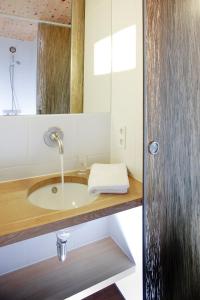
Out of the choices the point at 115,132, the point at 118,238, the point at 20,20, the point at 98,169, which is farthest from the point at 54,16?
the point at 118,238

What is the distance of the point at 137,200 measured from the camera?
1.02 metres

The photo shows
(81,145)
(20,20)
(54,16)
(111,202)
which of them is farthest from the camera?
(81,145)

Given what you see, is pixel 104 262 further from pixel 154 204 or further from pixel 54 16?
pixel 54 16

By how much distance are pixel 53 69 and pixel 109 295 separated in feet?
4.79

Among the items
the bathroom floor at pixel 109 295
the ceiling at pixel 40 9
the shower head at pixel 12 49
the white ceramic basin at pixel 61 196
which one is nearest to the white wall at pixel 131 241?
the bathroom floor at pixel 109 295

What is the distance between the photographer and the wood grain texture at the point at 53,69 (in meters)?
1.28

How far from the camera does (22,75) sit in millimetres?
1219

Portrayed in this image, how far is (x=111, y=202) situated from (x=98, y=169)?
0.31 m

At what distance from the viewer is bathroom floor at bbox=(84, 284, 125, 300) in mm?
1463

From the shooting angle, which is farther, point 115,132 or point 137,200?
point 115,132

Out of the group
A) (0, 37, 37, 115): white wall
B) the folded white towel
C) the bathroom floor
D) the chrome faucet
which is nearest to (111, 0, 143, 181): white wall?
the folded white towel

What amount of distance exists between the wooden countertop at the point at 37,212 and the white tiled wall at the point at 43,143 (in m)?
0.13

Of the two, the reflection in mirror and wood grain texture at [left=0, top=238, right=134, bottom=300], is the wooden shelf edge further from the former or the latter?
the reflection in mirror

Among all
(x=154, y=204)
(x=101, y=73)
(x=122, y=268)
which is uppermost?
(x=101, y=73)
